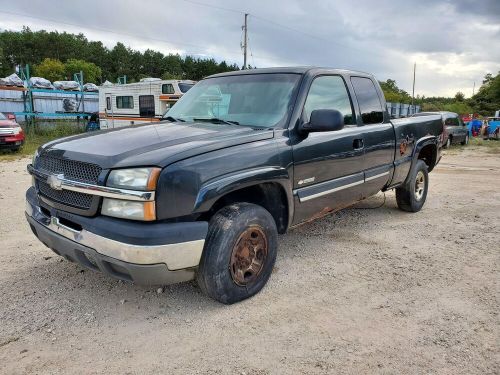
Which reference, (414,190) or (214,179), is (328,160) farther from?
(414,190)

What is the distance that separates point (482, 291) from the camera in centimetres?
346

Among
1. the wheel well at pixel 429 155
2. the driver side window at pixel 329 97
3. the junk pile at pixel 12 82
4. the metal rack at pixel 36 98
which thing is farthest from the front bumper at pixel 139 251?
the junk pile at pixel 12 82

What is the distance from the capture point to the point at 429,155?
623 centimetres

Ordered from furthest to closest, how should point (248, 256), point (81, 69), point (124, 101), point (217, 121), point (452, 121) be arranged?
point (81, 69), point (124, 101), point (452, 121), point (217, 121), point (248, 256)

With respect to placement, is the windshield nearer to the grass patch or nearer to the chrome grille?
the chrome grille

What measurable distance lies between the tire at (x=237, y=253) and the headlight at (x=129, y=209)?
491 millimetres

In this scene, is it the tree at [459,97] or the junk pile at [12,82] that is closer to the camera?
the junk pile at [12,82]

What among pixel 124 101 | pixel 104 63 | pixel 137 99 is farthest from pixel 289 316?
pixel 104 63

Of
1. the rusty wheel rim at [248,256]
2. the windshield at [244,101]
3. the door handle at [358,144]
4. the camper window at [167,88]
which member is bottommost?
the rusty wheel rim at [248,256]

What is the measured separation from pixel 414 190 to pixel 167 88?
1408 cm

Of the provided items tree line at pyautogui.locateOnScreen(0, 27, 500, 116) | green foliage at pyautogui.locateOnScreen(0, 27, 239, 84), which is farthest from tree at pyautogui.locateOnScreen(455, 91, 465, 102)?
green foliage at pyautogui.locateOnScreen(0, 27, 239, 84)

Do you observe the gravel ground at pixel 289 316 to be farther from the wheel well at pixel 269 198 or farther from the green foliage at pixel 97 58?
the green foliage at pixel 97 58

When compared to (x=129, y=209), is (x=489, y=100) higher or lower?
higher

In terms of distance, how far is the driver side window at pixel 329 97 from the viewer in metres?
3.76
